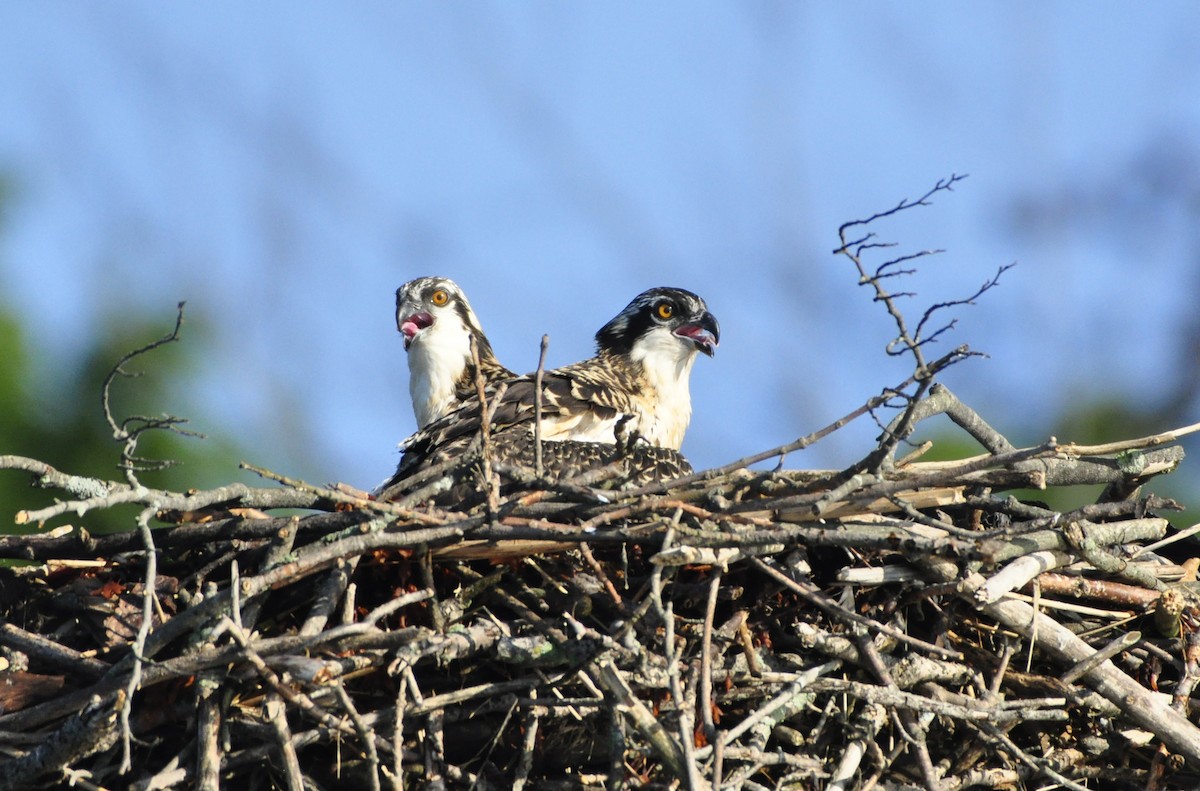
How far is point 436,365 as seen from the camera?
7.16 metres

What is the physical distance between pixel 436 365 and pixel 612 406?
46.6 inches

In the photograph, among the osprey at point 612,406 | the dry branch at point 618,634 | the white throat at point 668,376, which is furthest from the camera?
the white throat at point 668,376

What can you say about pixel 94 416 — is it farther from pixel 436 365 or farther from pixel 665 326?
pixel 665 326

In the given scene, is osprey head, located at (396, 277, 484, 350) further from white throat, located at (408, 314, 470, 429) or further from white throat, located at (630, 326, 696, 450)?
white throat, located at (630, 326, 696, 450)

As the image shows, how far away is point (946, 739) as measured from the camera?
4551 mm

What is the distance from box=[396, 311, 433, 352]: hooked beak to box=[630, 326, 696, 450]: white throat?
1.04 m

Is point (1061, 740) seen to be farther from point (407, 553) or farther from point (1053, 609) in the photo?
point (407, 553)

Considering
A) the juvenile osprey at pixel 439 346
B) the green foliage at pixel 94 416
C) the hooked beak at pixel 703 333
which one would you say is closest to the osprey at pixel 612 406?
the hooked beak at pixel 703 333

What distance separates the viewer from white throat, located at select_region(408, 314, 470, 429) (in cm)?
→ 705

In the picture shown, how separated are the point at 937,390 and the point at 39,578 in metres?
2.84

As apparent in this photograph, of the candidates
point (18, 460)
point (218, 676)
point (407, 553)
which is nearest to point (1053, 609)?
point (407, 553)

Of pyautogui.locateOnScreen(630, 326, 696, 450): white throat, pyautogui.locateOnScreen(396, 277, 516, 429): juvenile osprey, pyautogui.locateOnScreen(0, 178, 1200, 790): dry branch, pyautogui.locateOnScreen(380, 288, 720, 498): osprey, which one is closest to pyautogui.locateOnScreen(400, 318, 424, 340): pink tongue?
pyautogui.locateOnScreen(396, 277, 516, 429): juvenile osprey

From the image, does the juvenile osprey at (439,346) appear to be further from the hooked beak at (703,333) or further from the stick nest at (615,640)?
the stick nest at (615,640)

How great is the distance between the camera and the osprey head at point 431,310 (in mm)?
7324
